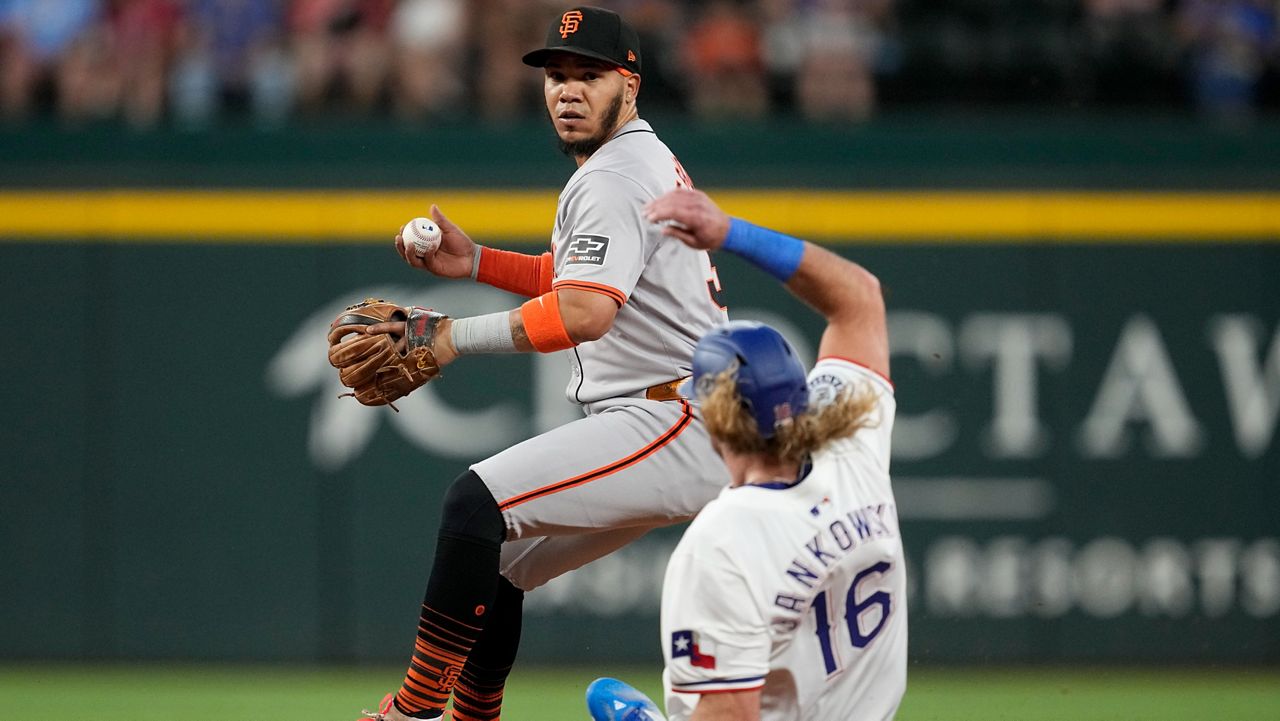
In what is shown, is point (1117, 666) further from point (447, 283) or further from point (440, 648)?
point (440, 648)

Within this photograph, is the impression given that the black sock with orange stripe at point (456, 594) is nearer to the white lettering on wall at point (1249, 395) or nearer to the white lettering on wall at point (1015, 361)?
the white lettering on wall at point (1015, 361)

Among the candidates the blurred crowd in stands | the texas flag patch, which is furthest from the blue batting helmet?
the blurred crowd in stands

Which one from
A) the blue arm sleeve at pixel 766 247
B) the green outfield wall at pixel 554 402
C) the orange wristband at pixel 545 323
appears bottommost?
the green outfield wall at pixel 554 402

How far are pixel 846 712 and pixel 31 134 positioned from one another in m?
6.46

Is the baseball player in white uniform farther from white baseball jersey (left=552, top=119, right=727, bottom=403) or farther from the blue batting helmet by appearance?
white baseball jersey (left=552, top=119, right=727, bottom=403)

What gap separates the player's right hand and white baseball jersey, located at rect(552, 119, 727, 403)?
0.37m

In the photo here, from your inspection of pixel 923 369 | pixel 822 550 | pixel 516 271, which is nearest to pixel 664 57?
Answer: pixel 923 369

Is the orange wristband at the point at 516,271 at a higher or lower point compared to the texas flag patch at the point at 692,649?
higher

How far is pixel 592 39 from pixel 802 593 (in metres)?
1.86

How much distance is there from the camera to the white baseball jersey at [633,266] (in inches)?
170

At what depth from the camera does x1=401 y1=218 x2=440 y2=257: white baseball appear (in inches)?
184

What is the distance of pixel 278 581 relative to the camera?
27.9 ft

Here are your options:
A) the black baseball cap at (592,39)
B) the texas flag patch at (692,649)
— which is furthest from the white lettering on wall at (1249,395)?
the texas flag patch at (692,649)

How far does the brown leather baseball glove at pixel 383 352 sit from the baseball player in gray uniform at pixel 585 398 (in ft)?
0.15
